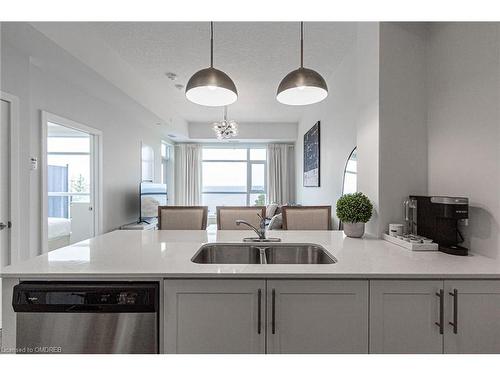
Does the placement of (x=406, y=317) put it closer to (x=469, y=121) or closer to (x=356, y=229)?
(x=356, y=229)

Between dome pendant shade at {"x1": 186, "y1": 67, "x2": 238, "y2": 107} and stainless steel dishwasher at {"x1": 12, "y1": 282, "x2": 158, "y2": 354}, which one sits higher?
dome pendant shade at {"x1": 186, "y1": 67, "x2": 238, "y2": 107}

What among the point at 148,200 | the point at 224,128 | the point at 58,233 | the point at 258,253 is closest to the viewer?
the point at 258,253

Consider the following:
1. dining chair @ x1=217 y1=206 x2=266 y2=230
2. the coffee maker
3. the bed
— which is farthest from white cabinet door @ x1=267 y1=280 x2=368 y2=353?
the bed

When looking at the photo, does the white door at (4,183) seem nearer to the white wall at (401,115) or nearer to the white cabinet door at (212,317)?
the white cabinet door at (212,317)

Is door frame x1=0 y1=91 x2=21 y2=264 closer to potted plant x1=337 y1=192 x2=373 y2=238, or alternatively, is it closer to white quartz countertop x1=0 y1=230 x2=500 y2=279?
white quartz countertop x1=0 y1=230 x2=500 y2=279

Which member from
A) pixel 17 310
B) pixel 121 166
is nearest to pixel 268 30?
pixel 17 310

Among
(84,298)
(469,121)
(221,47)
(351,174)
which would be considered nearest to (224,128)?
(221,47)

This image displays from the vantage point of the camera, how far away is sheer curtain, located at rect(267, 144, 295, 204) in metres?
7.29

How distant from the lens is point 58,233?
3934 millimetres

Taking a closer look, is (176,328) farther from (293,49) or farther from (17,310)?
(293,49)

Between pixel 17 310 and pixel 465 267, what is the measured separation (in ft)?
6.12

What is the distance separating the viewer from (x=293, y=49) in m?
2.98

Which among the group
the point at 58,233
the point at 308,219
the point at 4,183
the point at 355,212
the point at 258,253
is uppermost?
the point at 4,183

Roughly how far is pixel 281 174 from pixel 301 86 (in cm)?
574
